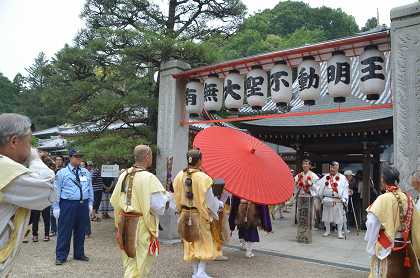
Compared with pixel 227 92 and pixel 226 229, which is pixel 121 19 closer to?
pixel 227 92

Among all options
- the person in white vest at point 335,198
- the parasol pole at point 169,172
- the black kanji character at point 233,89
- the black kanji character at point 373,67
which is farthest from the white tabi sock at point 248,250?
the person in white vest at point 335,198

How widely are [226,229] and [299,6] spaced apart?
50.6 m

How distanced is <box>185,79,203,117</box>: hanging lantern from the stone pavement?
10.5 ft

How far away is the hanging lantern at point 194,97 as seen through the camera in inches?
345

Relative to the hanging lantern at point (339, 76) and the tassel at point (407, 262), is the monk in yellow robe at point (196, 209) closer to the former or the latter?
the tassel at point (407, 262)

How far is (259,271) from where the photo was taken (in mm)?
6059

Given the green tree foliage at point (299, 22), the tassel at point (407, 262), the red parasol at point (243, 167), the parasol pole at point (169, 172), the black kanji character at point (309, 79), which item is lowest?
the tassel at point (407, 262)

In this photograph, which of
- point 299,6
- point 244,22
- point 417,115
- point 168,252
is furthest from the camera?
point 299,6

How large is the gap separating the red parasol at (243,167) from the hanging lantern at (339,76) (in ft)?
5.94

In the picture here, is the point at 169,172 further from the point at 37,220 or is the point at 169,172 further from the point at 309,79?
the point at 309,79

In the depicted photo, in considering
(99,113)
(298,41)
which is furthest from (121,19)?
(298,41)

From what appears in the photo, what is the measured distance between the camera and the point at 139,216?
4277 millimetres

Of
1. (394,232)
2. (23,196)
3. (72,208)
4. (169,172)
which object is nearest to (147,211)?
(23,196)

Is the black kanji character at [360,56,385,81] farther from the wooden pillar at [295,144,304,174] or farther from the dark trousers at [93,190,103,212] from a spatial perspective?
the dark trousers at [93,190,103,212]
